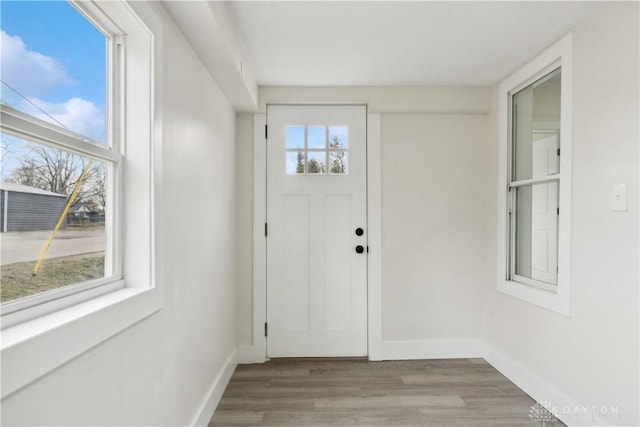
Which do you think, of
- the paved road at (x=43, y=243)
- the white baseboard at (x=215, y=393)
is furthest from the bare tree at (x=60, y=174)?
the white baseboard at (x=215, y=393)

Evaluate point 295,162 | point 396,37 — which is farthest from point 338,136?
point 396,37

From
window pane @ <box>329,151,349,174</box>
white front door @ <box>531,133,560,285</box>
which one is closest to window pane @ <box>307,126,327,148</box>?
window pane @ <box>329,151,349,174</box>

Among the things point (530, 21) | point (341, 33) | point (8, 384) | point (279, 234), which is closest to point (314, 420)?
point (279, 234)

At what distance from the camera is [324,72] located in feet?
8.63

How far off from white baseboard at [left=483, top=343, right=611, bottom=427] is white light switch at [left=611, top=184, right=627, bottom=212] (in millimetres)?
1068

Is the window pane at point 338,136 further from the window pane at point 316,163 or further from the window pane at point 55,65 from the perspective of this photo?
the window pane at point 55,65

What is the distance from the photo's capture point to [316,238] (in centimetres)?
299

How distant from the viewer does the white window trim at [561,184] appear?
6.70ft

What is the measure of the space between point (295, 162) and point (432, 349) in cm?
195

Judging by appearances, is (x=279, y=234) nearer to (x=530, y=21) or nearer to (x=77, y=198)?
(x=77, y=198)

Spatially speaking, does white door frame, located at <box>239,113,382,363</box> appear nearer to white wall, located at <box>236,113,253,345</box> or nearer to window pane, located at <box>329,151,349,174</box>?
white wall, located at <box>236,113,253,345</box>

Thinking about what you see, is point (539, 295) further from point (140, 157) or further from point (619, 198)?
point (140, 157)

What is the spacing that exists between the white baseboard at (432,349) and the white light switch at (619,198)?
169 cm

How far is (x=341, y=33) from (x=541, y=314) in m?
2.16
